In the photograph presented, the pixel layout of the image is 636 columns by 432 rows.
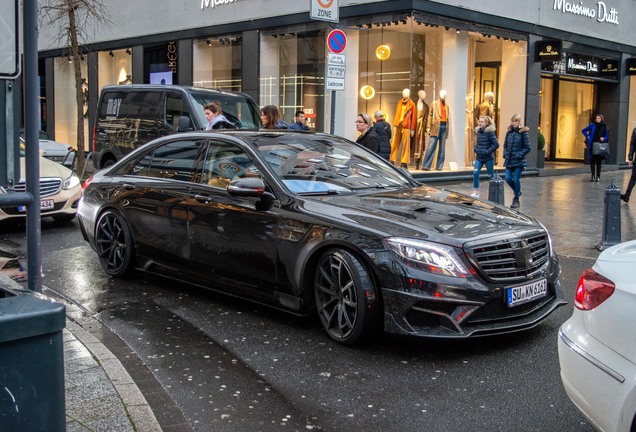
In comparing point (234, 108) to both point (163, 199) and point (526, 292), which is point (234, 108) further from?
point (526, 292)

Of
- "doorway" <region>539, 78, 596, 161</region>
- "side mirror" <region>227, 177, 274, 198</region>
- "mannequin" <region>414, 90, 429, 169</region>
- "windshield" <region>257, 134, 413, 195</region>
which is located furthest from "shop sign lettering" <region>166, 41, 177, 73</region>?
"side mirror" <region>227, 177, 274, 198</region>

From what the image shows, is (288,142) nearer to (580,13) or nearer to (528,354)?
(528,354)

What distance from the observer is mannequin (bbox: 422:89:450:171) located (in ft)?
61.0

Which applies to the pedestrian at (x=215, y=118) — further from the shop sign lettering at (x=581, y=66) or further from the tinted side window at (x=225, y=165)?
the shop sign lettering at (x=581, y=66)

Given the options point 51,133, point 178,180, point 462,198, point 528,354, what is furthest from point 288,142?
point 51,133

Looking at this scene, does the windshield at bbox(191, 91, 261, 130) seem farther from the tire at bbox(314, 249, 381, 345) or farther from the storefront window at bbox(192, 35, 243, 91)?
the tire at bbox(314, 249, 381, 345)

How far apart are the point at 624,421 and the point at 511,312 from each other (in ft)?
7.22

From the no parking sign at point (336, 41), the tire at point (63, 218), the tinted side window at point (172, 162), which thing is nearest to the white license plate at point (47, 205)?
the tire at point (63, 218)

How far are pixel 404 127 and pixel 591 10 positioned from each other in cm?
940

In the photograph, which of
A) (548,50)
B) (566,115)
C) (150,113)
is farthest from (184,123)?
(566,115)

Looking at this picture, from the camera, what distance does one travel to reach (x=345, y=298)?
527 cm

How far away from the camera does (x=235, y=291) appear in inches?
243

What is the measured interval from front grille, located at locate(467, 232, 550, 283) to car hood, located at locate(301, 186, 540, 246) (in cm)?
10

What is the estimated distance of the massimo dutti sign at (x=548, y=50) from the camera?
2027 cm
